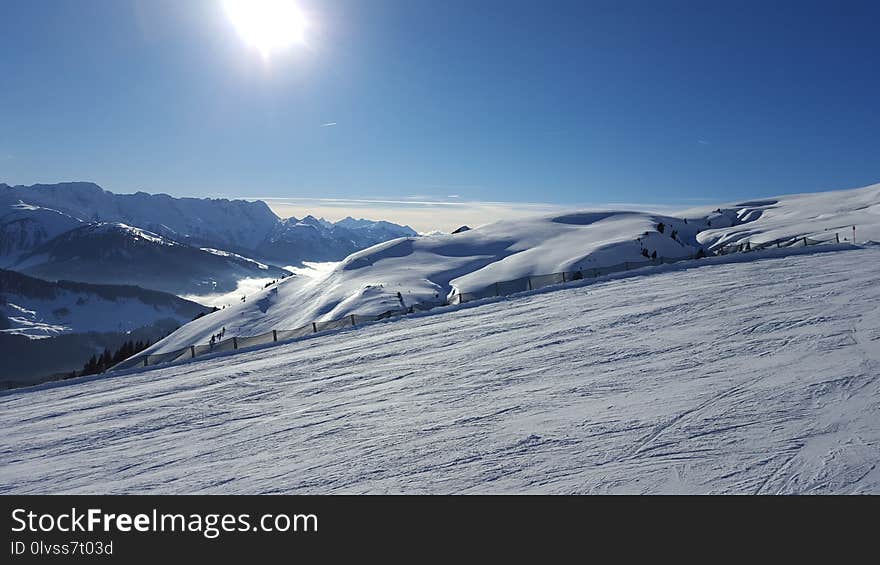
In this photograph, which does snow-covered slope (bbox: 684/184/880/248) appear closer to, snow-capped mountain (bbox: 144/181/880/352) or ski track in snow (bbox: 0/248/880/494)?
snow-capped mountain (bbox: 144/181/880/352)

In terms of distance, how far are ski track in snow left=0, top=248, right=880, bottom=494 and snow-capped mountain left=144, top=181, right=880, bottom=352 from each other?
26775 mm

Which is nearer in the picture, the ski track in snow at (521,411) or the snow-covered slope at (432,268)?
the ski track in snow at (521,411)

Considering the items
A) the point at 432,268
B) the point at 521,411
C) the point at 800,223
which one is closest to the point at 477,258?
the point at 432,268

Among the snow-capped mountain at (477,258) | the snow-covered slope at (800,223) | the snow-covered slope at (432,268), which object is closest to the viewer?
the snow-covered slope at (800,223)

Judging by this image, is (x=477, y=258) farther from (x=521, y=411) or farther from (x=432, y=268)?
(x=521, y=411)

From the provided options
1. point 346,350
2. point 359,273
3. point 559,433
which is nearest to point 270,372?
point 346,350

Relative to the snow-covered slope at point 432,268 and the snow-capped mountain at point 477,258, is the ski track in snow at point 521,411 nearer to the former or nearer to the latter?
the snow-capped mountain at point 477,258

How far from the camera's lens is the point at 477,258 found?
6800 cm

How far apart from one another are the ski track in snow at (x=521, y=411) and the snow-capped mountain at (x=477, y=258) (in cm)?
2677

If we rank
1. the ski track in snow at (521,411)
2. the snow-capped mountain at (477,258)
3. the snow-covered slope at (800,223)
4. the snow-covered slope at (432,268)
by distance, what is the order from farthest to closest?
the snow-covered slope at (432,268), the snow-capped mountain at (477,258), the snow-covered slope at (800,223), the ski track in snow at (521,411)

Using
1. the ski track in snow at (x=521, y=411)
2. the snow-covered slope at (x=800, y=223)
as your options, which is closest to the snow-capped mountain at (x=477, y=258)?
the snow-covered slope at (x=800, y=223)

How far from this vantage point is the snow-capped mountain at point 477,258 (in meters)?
51.8
